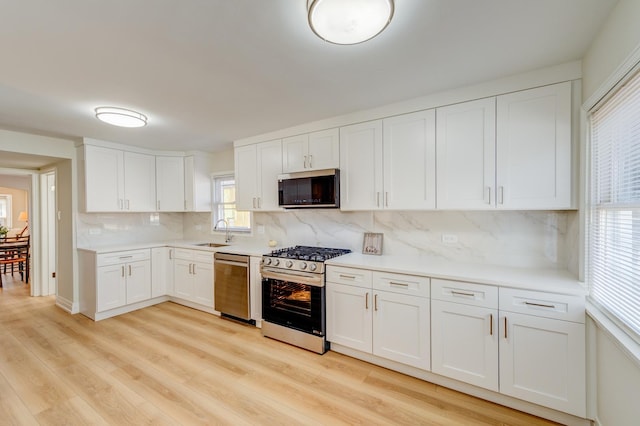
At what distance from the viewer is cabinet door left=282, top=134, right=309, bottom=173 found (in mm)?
3221

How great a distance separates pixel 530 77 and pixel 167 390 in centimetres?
373

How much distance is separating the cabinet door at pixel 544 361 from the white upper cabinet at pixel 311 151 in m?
2.12

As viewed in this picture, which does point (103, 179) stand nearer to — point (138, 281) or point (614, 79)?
point (138, 281)

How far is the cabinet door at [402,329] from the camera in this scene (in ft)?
7.38

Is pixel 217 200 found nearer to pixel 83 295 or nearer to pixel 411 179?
pixel 83 295

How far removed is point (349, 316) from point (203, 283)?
2.28 meters

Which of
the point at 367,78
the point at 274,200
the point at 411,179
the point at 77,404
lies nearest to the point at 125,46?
the point at 367,78

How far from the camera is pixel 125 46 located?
1.67 m

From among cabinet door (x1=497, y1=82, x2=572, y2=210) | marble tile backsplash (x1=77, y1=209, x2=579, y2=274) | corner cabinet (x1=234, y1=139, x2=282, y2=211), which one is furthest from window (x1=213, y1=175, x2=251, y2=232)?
cabinet door (x1=497, y1=82, x2=572, y2=210)

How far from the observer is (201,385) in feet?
7.45

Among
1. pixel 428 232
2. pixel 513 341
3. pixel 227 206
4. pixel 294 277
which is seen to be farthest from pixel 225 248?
pixel 513 341

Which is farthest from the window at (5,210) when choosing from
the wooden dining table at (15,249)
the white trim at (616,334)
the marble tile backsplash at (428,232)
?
the white trim at (616,334)

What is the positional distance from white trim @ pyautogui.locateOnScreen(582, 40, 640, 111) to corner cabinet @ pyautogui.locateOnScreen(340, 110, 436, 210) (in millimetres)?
1020

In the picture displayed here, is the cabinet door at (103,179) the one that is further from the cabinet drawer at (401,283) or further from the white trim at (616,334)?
the white trim at (616,334)
